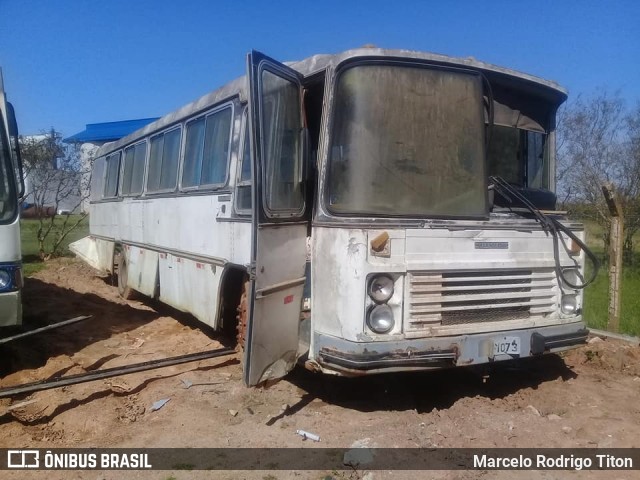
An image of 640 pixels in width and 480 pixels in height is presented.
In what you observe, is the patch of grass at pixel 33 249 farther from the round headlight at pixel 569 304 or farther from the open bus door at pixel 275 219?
the round headlight at pixel 569 304

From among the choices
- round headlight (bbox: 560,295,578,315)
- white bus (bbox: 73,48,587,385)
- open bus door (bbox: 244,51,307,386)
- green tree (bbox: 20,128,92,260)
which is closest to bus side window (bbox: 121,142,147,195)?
white bus (bbox: 73,48,587,385)

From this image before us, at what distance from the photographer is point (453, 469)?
4.11m

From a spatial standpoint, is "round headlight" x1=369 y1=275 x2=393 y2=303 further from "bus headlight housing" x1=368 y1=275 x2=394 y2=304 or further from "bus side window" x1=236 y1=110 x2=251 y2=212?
"bus side window" x1=236 y1=110 x2=251 y2=212

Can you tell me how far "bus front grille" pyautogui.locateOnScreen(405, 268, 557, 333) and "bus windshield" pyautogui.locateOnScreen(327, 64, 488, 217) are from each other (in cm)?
56

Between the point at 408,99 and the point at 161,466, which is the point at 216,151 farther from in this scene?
the point at 161,466

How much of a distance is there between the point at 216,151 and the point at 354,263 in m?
2.89

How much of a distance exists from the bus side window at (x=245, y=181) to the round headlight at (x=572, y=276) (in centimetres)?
316

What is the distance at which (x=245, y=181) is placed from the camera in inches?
230

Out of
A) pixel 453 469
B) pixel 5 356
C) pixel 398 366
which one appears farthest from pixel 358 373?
pixel 5 356

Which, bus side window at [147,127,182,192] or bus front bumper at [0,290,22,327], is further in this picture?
bus side window at [147,127,182,192]

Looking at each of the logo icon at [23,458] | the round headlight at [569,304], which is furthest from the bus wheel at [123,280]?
the round headlight at [569,304]

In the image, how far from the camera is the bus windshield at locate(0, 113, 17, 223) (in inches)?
223

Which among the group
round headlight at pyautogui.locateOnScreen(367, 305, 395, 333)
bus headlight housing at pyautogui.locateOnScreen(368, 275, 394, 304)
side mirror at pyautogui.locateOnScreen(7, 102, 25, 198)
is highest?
side mirror at pyautogui.locateOnScreen(7, 102, 25, 198)

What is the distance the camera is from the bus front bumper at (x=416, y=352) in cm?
448
